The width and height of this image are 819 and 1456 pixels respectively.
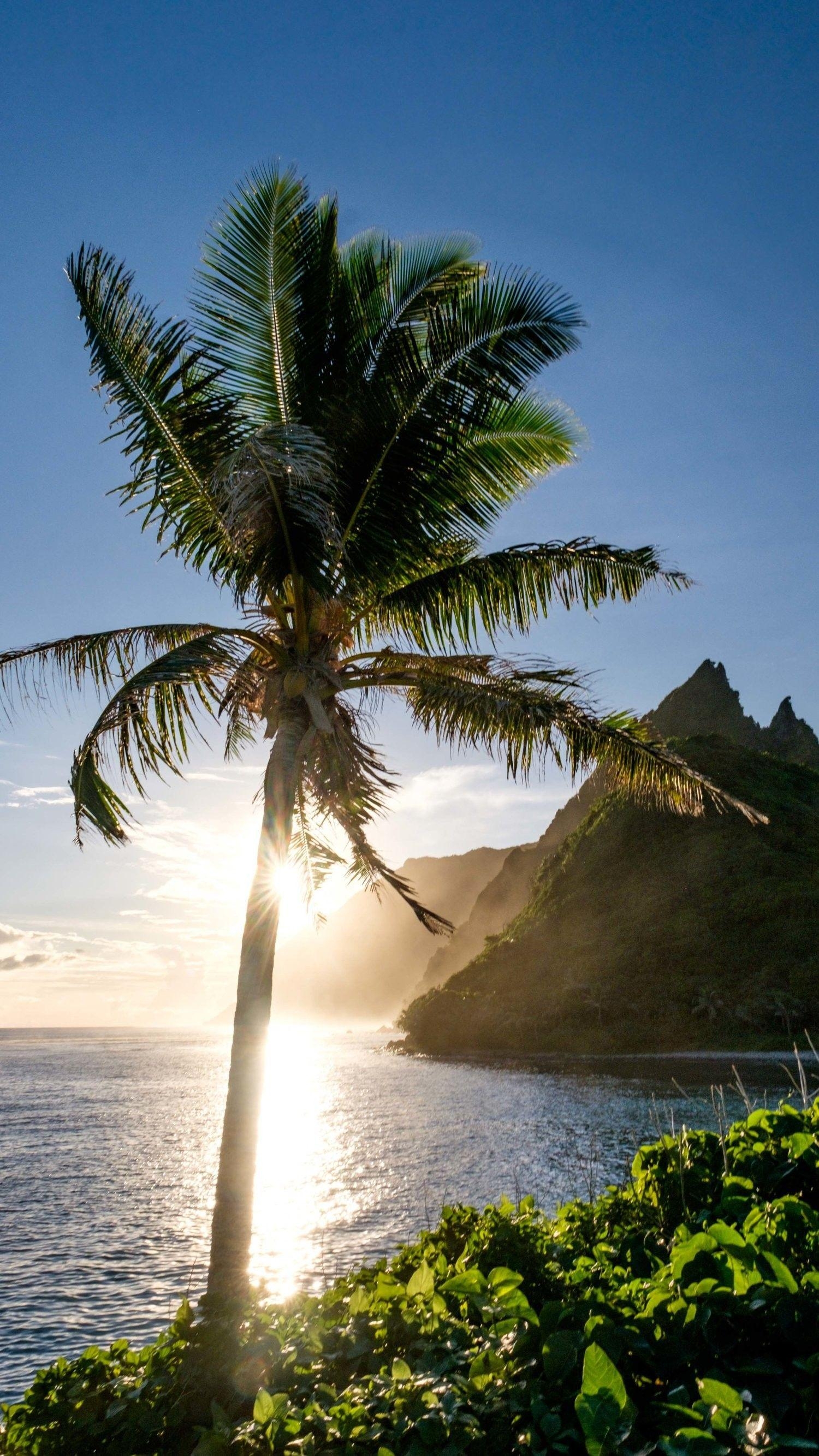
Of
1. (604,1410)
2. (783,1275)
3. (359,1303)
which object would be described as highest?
(783,1275)

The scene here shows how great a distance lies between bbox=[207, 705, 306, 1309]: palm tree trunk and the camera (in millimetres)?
6836

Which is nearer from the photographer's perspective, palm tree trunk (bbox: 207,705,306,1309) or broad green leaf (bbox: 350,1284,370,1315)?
broad green leaf (bbox: 350,1284,370,1315)

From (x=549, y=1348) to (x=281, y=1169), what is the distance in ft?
87.1

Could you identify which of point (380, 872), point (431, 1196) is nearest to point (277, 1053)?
point (431, 1196)

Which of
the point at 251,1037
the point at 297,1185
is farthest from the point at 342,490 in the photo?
the point at 297,1185

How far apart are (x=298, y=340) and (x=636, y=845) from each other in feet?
269

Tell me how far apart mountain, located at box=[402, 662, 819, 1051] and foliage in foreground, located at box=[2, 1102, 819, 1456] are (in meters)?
60.0

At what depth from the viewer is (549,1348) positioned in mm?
2824

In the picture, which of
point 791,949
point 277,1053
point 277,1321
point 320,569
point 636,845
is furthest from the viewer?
point 277,1053

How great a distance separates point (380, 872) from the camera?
10.0 m

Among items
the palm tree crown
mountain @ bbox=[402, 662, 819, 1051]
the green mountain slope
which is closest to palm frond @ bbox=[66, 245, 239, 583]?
the palm tree crown

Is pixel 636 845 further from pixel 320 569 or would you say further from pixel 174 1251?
pixel 320 569

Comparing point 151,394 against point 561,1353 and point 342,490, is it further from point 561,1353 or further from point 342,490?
point 561,1353

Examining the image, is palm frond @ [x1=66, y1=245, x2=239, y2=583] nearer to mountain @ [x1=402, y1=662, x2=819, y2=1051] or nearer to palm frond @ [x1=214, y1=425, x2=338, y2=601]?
palm frond @ [x1=214, y1=425, x2=338, y2=601]
